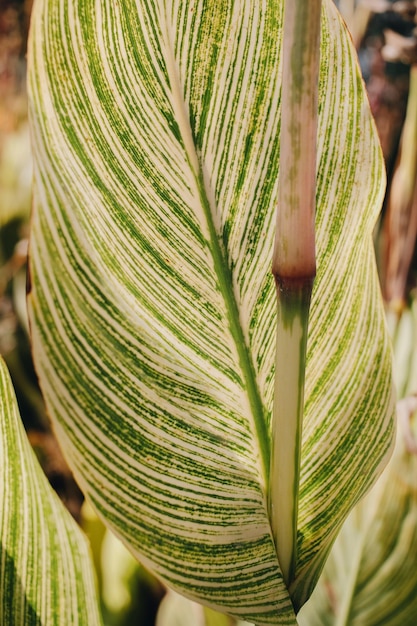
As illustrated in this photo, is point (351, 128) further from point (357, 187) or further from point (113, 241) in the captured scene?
point (113, 241)

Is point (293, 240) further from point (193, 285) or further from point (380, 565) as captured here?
point (380, 565)

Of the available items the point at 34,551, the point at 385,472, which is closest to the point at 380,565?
the point at 385,472

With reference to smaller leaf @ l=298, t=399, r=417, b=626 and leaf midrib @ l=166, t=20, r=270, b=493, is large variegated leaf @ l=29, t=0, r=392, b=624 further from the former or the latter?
smaller leaf @ l=298, t=399, r=417, b=626

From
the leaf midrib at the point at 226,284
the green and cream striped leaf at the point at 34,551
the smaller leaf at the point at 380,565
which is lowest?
the smaller leaf at the point at 380,565

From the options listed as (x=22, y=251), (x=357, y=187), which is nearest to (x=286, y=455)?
(x=357, y=187)

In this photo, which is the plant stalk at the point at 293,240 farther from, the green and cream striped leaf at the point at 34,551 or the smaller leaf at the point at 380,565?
the smaller leaf at the point at 380,565

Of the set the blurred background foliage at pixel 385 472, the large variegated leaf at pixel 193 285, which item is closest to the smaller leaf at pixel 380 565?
the blurred background foliage at pixel 385 472

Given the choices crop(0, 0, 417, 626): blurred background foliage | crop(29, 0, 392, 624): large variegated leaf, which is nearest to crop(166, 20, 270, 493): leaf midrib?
crop(29, 0, 392, 624): large variegated leaf
